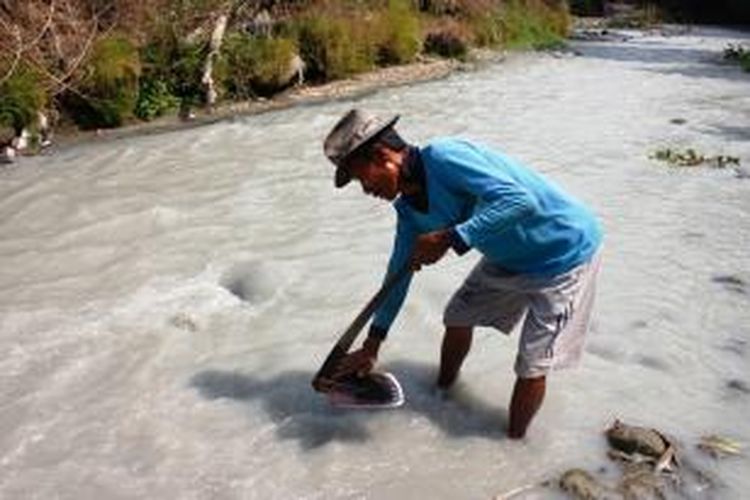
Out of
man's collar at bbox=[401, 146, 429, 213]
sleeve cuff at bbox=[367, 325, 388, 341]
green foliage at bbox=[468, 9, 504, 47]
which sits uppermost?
man's collar at bbox=[401, 146, 429, 213]

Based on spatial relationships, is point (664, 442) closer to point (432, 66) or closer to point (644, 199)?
point (644, 199)

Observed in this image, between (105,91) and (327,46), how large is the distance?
4.30 metres

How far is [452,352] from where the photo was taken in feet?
15.5

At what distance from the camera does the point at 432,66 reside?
58.1 ft

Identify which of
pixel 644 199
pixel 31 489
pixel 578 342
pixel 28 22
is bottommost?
pixel 644 199

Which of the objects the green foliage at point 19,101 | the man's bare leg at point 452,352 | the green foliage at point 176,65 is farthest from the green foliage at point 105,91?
the man's bare leg at point 452,352

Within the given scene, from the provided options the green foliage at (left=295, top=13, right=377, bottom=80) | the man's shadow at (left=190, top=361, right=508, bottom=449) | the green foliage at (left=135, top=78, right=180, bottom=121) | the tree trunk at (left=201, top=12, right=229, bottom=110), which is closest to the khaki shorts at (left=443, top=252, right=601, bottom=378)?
the man's shadow at (left=190, top=361, right=508, bottom=449)

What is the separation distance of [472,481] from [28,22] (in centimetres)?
999

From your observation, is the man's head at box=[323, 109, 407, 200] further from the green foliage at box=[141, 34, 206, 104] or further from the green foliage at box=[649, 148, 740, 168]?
the green foliage at box=[141, 34, 206, 104]

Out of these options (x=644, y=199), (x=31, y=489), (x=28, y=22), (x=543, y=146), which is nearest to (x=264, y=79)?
(x=28, y=22)

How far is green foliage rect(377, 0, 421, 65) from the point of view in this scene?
1705 centimetres

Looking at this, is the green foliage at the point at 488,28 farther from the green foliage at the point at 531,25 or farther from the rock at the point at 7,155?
the rock at the point at 7,155

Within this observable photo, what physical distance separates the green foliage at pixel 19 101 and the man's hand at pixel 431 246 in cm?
818

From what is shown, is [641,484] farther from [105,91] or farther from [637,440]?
[105,91]
